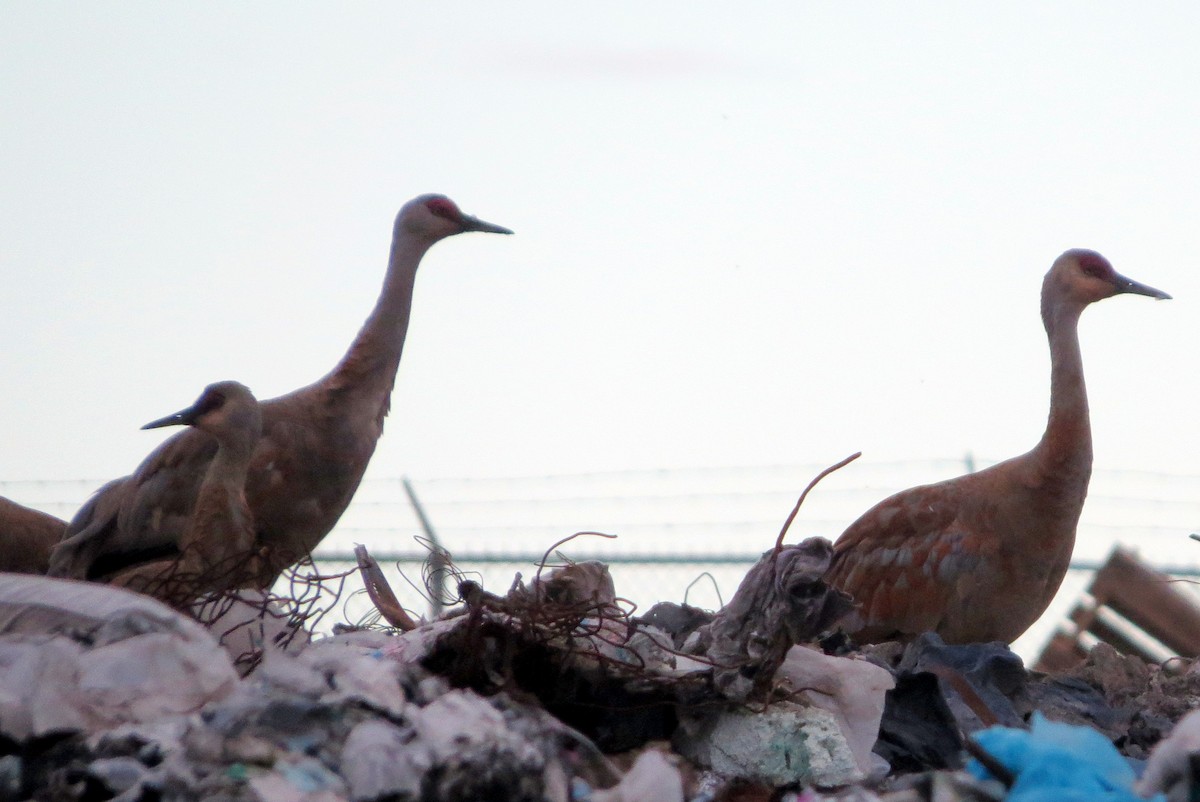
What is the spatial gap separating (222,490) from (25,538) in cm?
227

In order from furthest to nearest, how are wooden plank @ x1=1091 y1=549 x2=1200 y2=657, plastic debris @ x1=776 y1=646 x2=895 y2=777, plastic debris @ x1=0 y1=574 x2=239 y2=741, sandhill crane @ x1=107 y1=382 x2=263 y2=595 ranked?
wooden plank @ x1=1091 y1=549 x2=1200 y2=657 → sandhill crane @ x1=107 y1=382 x2=263 y2=595 → plastic debris @ x1=776 y1=646 x2=895 y2=777 → plastic debris @ x1=0 y1=574 x2=239 y2=741

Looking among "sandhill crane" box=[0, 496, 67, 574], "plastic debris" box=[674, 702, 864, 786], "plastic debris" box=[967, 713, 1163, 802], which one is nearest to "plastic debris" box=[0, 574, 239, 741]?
"plastic debris" box=[674, 702, 864, 786]

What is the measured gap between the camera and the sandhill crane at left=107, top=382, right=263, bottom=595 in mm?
4328

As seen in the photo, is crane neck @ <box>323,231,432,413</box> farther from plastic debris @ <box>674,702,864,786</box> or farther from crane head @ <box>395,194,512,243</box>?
plastic debris @ <box>674,702,864,786</box>

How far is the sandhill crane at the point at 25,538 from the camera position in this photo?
640 cm

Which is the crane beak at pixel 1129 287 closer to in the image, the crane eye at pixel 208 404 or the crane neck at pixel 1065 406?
the crane neck at pixel 1065 406

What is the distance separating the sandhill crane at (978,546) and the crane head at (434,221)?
2114 millimetres

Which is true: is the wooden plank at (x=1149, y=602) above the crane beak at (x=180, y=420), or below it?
below

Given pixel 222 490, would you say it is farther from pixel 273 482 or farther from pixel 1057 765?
pixel 1057 765

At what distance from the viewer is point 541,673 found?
2.93 m

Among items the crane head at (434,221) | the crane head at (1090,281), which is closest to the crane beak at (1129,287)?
the crane head at (1090,281)

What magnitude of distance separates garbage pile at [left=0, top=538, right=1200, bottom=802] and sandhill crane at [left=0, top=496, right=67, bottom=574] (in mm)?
3421

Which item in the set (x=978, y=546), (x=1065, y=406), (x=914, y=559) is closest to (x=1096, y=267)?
(x=1065, y=406)

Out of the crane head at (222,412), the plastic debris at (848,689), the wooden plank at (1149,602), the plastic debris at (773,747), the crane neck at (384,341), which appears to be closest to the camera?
the plastic debris at (773,747)
